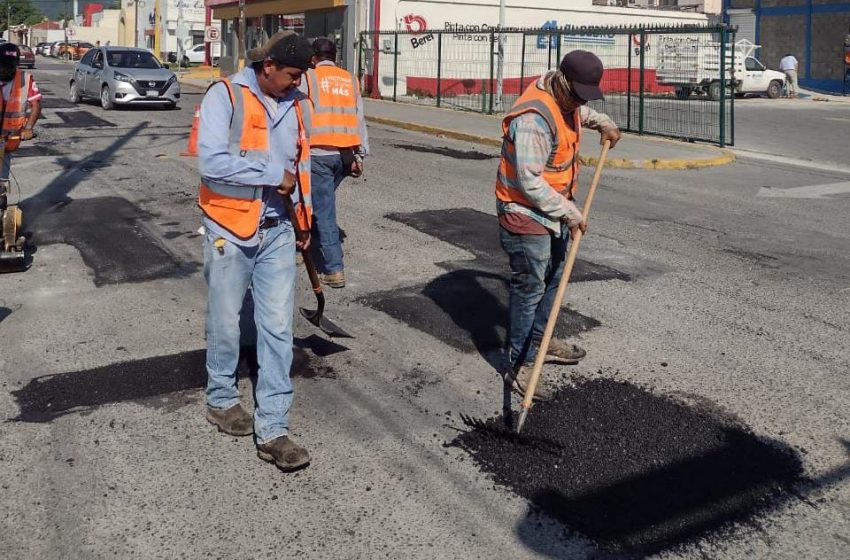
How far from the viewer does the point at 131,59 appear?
939 inches

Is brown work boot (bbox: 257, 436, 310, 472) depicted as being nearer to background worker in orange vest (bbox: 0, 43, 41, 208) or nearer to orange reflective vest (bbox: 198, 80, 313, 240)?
orange reflective vest (bbox: 198, 80, 313, 240)

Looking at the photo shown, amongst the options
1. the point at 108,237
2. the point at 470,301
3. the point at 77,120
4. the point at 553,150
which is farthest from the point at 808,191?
the point at 77,120

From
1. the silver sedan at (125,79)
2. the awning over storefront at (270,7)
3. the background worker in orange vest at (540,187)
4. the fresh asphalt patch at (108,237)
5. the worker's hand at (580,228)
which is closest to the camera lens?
the background worker in orange vest at (540,187)

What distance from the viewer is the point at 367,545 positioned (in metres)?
3.68

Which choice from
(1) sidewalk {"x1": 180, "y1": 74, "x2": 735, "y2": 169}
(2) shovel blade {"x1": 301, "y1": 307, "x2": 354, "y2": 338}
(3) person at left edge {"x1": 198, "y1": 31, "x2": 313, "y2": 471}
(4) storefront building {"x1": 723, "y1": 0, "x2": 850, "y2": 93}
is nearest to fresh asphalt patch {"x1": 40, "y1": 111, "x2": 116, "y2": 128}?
(1) sidewalk {"x1": 180, "y1": 74, "x2": 735, "y2": 169}

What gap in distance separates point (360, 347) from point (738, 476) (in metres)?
2.58

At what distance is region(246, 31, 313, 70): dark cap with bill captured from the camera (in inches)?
163

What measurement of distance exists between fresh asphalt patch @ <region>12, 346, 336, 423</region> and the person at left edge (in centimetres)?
82

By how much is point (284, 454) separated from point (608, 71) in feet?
62.7

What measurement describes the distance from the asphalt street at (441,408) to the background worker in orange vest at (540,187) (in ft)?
1.31

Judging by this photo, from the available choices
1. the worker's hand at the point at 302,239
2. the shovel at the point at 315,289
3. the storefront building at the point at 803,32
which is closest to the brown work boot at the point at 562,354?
the shovel at the point at 315,289

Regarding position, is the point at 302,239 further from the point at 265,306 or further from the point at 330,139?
the point at 330,139

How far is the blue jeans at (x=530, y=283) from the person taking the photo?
4.99 m

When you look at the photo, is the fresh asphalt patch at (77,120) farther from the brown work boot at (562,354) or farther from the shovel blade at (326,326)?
the brown work boot at (562,354)
